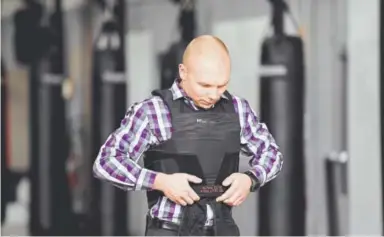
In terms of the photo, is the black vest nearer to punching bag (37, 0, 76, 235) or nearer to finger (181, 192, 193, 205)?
finger (181, 192, 193, 205)

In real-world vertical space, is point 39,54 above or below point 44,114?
above

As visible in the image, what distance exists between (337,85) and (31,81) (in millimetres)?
1153

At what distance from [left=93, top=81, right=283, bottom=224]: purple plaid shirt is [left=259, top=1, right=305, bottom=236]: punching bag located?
1.61 meters

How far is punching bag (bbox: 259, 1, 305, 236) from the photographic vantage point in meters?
2.48

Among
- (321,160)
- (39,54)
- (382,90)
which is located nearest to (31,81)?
(39,54)

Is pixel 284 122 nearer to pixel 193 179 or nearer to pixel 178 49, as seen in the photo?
pixel 178 49

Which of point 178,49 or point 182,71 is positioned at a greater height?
point 178,49

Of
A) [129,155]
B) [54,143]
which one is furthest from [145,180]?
[54,143]

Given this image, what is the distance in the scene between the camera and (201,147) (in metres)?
0.81

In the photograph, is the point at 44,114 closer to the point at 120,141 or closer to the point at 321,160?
the point at 321,160

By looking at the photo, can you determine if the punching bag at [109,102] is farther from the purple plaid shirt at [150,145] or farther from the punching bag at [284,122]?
the purple plaid shirt at [150,145]

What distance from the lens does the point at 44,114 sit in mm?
2648

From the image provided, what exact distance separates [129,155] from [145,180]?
37 millimetres

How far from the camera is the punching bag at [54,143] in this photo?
8.61 feet
